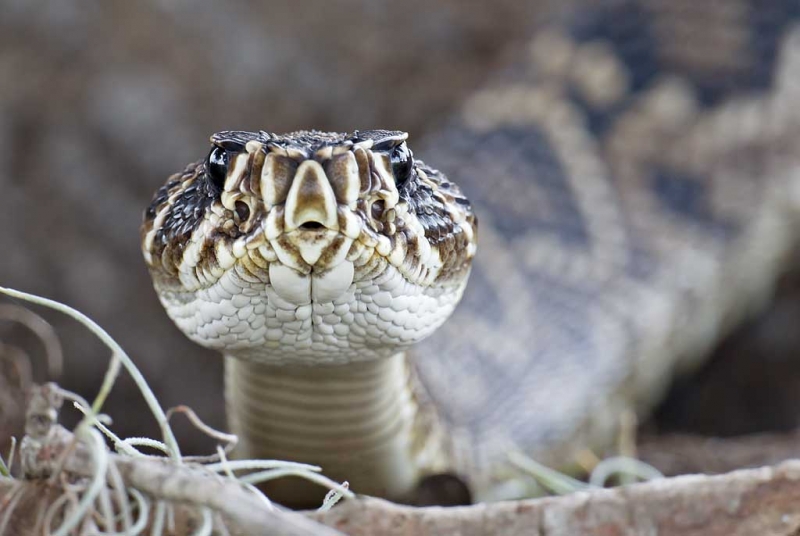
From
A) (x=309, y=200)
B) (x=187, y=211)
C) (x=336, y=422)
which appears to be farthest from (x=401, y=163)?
(x=336, y=422)

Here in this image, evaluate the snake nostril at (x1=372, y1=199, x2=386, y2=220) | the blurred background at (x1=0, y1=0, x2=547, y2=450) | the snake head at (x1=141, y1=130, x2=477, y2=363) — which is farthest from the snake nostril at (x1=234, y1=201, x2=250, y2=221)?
the blurred background at (x1=0, y1=0, x2=547, y2=450)

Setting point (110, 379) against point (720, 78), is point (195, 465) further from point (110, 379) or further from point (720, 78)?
point (720, 78)

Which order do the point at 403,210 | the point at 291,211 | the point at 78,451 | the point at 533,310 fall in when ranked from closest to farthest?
the point at 78,451 < the point at 291,211 < the point at 403,210 < the point at 533,310

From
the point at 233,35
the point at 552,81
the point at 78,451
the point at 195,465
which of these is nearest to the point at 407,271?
the point at 195,465

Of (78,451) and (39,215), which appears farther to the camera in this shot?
(39,215)

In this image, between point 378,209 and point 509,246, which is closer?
point 378,209

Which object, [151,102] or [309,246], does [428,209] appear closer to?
[309,246]
